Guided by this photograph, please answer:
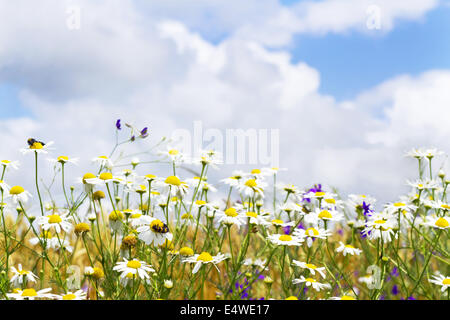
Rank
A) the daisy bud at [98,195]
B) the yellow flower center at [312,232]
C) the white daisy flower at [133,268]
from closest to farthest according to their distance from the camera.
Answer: the white daisy flower at [133,268] → the yellow flower center at [312,232] → the daisy bud at [98,195]

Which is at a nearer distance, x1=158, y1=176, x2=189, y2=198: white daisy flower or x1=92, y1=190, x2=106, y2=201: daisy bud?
x1=158, y1=176, x2=189, y2=198: white daisy flower

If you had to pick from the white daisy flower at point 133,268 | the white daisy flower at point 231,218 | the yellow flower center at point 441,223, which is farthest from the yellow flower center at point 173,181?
the yellow flower center at point 441,223

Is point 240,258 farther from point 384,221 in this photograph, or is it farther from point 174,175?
point 384,221

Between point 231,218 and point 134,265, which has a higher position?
point 231,218

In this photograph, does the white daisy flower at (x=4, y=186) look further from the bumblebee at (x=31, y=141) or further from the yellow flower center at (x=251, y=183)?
the yellow flower center at (x=251, y=183)

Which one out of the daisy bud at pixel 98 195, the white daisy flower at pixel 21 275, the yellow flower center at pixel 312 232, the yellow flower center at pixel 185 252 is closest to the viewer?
the white daisy flower at pixel 21 275

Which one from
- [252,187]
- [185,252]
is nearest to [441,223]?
[252,187]

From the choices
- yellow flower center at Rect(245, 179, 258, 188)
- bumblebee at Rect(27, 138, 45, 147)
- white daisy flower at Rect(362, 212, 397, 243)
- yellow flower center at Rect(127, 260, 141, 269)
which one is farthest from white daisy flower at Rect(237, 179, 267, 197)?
bumblebee at Rect(27, 138, 45, 147)

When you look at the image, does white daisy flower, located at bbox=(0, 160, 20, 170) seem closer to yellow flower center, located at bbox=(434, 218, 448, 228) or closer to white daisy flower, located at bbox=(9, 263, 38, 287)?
white daisy flower, located at bbox=(9, 263, 38, 287)

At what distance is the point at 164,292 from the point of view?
92.4 inches

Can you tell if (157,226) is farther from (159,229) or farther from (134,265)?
(134,265)

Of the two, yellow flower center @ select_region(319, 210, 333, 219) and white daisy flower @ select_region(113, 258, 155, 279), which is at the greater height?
yellow flower center @ select_region(319, 210, 333, 219)
